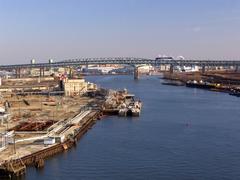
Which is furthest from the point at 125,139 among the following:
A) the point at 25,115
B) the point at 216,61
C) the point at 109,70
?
the point at 109,70

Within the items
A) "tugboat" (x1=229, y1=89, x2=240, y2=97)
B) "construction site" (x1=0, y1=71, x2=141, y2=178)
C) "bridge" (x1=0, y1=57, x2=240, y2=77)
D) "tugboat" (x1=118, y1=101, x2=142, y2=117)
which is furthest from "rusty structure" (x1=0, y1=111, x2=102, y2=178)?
"bridge" (x1=0, y1=57, x2=240, y2=77)

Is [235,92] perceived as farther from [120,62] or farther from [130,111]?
[120,62]

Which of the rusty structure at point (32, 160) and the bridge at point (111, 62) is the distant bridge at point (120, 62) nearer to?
the bridge at point (111, 62)

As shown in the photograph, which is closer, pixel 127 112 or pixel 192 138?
pixel 192 138

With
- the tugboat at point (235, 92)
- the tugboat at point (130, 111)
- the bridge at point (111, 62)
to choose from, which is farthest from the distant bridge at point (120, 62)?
the tugboat at point (130, 111)

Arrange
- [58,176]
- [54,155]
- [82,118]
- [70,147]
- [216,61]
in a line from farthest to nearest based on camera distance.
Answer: [216,61]
[82,118]
[70,147]
[54,155]
[58,176]

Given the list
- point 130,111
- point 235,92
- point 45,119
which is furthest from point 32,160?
point 235,92

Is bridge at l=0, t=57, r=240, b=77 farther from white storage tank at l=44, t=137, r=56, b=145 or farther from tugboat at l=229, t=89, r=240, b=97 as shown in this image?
white storage tank at l=44, t=137, r=56, b=145

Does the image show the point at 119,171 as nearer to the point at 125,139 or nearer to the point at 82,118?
the point at 125,139
